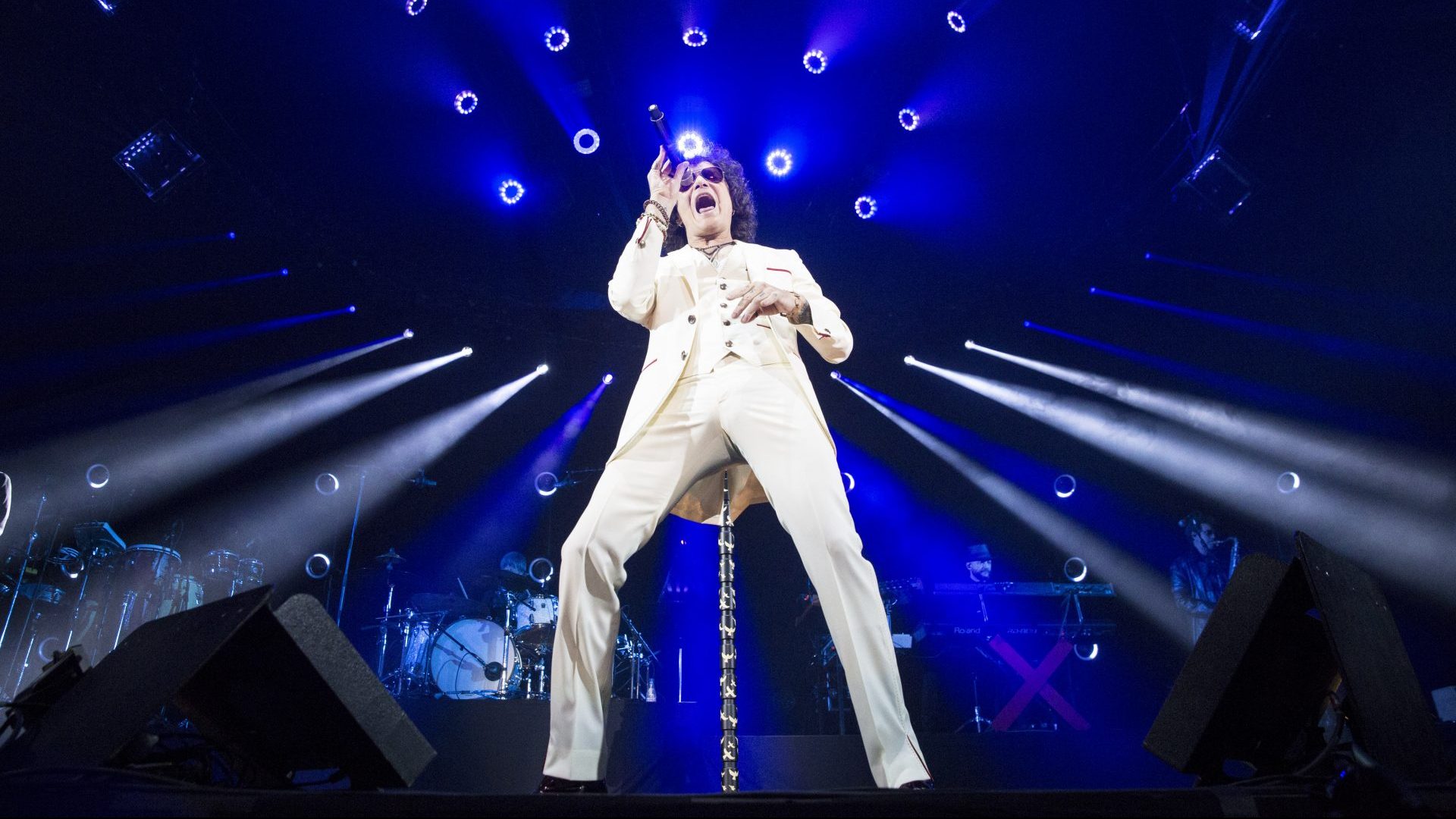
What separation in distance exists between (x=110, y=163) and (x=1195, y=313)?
8352 mm

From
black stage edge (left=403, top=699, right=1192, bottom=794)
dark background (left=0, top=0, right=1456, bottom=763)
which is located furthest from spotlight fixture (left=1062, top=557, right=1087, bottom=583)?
black stage edge (left=403, top=699, right=1192, bottom=794)

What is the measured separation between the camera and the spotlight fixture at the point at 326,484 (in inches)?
338

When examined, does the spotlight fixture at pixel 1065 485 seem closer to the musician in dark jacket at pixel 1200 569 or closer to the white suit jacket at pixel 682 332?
the musician in dark jacket at pixel 1200 569

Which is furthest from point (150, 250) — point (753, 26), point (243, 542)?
point (753, 26)

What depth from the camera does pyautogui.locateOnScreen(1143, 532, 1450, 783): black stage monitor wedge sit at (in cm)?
168

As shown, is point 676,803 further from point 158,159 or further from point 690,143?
point 158,159

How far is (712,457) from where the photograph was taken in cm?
274

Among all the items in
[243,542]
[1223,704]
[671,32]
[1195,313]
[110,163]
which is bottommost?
[1223,704]

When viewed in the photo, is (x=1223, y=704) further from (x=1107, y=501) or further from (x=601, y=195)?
(x=1107, y=501)

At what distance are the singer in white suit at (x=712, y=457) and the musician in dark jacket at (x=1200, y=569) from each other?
5.54 metres

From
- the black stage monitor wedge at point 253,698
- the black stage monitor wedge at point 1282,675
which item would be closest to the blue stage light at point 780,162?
the black stage monitor wedge at point 1282,675

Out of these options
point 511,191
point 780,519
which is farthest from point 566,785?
point 511,191

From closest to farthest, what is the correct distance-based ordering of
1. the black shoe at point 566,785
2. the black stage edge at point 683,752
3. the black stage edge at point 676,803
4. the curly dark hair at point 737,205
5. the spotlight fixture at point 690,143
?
the black stage edge at point 676,803
the black shoe at point 566,785
the black stage edge at point 683,752
the curly dark hair at point 737,205
the spotlight fixture at point 690,143

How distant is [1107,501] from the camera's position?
334 inches
